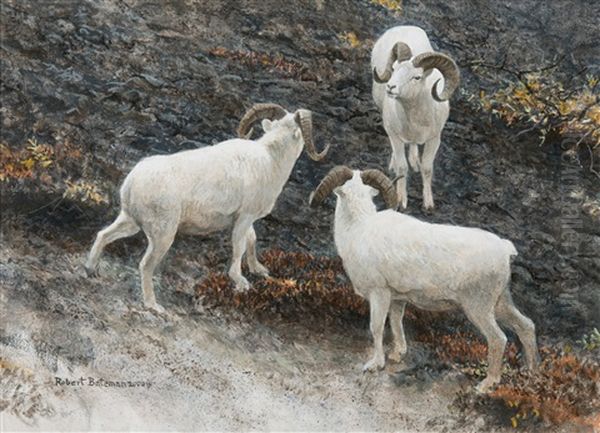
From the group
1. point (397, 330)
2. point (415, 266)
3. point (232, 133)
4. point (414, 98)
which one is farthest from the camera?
point (232, 133)

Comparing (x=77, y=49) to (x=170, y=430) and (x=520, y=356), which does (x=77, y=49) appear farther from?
(x=520, y=356)

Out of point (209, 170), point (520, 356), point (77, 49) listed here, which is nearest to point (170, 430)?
point (209, 170)

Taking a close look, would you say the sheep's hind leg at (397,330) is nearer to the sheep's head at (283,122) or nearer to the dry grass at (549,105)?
the sheep's head at (283,122)

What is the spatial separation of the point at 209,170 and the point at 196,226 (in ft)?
1.13

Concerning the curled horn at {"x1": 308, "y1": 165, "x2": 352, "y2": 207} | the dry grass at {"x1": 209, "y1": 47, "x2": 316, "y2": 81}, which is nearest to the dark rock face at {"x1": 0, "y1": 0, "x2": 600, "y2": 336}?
the dry grass at {"x1": 209, "y1": 47, "x2": 316, "y2": 81}

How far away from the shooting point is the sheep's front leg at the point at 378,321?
765 cm

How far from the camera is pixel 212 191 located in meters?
7.92

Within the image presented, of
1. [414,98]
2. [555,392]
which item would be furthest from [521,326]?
[414,98]

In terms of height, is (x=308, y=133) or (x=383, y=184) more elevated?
(x=308, y=133)

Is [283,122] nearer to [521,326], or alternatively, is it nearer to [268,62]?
[268,62]

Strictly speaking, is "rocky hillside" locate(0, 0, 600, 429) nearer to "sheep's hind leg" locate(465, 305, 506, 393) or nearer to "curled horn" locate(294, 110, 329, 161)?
"curled horn" locate(294, 110, 329, 161)

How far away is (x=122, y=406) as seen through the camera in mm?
7773

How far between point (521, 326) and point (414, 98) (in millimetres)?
1522

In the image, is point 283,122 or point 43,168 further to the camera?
point 43,168
